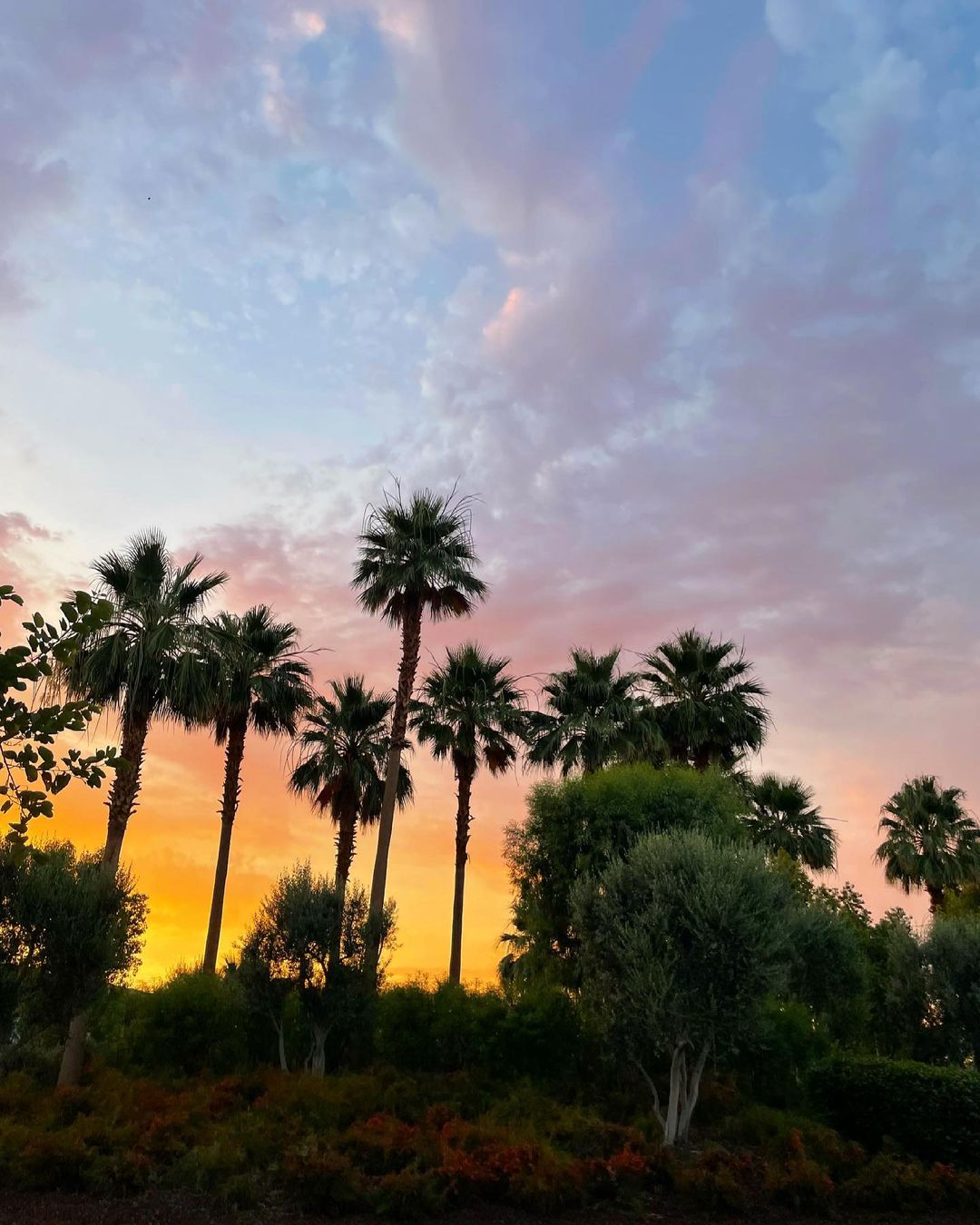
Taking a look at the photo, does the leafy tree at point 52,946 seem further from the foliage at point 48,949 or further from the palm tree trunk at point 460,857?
the palm tree trunk at point 460,857

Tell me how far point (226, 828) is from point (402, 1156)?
64.2ft

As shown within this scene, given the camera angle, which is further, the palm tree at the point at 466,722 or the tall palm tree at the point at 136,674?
the palm tree at the point at 466,722

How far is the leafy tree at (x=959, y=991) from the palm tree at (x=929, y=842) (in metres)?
18.2

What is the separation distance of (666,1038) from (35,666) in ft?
49.1

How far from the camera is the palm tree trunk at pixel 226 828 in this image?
31.7 m

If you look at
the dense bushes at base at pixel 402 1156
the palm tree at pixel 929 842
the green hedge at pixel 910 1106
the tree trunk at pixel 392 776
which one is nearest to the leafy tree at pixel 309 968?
the tree trunk at pixel 392 776

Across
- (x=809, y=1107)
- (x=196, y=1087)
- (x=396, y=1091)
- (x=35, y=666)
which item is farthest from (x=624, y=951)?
(x=35, y=666)

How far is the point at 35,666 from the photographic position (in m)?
6.68

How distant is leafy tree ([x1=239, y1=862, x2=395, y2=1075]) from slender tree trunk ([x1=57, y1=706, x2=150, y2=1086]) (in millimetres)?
3931

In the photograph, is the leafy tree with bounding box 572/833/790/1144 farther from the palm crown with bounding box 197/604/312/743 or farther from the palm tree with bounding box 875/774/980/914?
the palm tree with bounding box 875/774/980/914

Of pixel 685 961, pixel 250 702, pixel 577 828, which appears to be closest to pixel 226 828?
pixel 250 702

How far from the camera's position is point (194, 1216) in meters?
12.8

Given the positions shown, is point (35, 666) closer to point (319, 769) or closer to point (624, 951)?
point (624, 951)

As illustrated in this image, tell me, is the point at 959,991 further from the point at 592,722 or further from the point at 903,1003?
the point at 592,722
